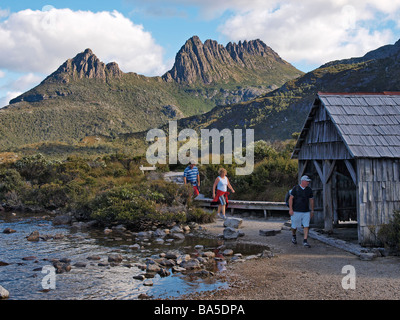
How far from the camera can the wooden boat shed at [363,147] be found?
998 cm

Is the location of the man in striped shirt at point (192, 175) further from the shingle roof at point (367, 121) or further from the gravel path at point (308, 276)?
the shingle roof at point (367, 121)

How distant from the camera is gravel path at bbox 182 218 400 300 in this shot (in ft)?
23.6

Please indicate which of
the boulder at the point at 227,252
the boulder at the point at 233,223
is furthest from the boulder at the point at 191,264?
the boulder at the point at 233,223

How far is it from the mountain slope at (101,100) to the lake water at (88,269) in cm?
7690

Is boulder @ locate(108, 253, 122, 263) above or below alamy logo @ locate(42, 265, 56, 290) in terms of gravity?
above

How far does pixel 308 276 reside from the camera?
8.28 metres

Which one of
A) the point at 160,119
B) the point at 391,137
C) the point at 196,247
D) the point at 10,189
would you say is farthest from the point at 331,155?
the point at 160,119

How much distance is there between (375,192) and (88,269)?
24.2 ft

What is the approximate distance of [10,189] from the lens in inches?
953

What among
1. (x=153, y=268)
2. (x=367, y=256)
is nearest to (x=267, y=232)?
(x=367, y=256)

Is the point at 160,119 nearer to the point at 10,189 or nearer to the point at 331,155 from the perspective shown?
the point at 10,189

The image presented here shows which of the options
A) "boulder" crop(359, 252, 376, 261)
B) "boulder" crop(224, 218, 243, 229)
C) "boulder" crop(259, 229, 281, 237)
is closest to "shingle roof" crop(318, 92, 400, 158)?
"boulder" crop(359, 252, 376, 261)

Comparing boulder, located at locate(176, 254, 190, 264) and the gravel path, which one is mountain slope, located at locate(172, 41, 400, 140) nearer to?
the gravel path
